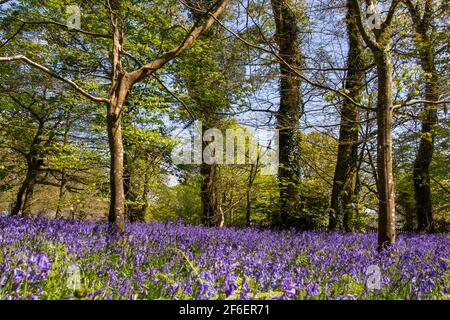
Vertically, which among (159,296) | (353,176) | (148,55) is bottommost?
(159,296)

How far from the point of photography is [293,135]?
10.5 metres

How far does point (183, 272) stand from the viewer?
3072 mm

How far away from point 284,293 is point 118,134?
10.3 feet

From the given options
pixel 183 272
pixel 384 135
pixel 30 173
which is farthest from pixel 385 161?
pixel 30 173

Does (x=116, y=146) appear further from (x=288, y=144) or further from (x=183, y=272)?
(x=288, y=144)

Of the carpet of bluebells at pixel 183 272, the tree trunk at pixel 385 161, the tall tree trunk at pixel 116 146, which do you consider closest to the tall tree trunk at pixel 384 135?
the tree trunk at pixel 385 161

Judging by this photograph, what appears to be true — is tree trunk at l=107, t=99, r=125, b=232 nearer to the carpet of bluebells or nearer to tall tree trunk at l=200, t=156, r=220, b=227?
the carpet of bluebells

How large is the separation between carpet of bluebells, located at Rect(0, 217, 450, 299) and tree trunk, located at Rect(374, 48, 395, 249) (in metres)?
0.31

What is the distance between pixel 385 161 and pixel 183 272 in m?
2.82

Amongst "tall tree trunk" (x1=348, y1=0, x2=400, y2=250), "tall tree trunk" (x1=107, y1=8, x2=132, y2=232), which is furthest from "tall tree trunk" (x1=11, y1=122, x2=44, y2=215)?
"tall tree trunk" (x1=348, y1=0, x2=400, y2=250)

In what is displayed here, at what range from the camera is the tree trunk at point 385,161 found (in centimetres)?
439

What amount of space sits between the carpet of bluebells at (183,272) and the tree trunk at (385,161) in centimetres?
31
